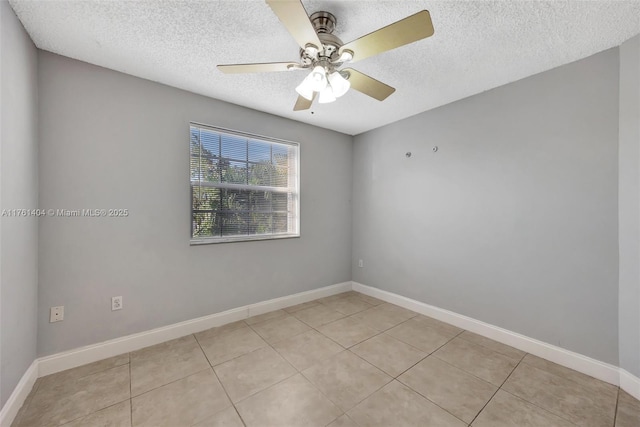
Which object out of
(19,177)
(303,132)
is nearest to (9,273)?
(19,177)

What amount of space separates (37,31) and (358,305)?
12.3ft

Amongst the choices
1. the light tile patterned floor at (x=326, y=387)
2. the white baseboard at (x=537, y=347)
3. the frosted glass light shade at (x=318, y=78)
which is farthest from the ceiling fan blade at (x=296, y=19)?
the white baseboard at (x=537, y=347)

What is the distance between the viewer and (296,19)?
46.4 inches

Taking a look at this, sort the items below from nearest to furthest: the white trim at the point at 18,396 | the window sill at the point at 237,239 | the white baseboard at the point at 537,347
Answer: the white trim at the point at 18,396
the white baseboard at the point at 537,347
the window sill at the point at 237,239

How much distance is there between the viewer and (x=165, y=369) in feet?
6.32

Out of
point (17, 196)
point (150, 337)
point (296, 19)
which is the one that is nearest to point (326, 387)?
point (150, 337)

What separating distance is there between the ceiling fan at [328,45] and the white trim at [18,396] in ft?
7.53

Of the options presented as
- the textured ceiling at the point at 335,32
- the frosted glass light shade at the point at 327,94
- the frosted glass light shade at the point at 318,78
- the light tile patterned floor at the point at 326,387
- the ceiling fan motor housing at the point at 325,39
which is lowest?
the light tile patterned floor at the point at 326,387

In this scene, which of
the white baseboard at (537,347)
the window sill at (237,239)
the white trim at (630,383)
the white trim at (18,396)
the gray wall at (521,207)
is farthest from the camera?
the window sill at (237,239)

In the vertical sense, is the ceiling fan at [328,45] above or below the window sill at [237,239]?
above

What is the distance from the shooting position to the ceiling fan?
Answer: 1.15 metres

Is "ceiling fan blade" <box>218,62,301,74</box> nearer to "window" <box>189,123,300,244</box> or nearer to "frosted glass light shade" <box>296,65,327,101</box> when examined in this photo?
"frosted glass light shade" <box>296,65,327,101</box>

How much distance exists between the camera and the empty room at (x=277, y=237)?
1.50 m

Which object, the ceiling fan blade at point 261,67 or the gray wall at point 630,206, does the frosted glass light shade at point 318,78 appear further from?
the gray wall at point 630,206
